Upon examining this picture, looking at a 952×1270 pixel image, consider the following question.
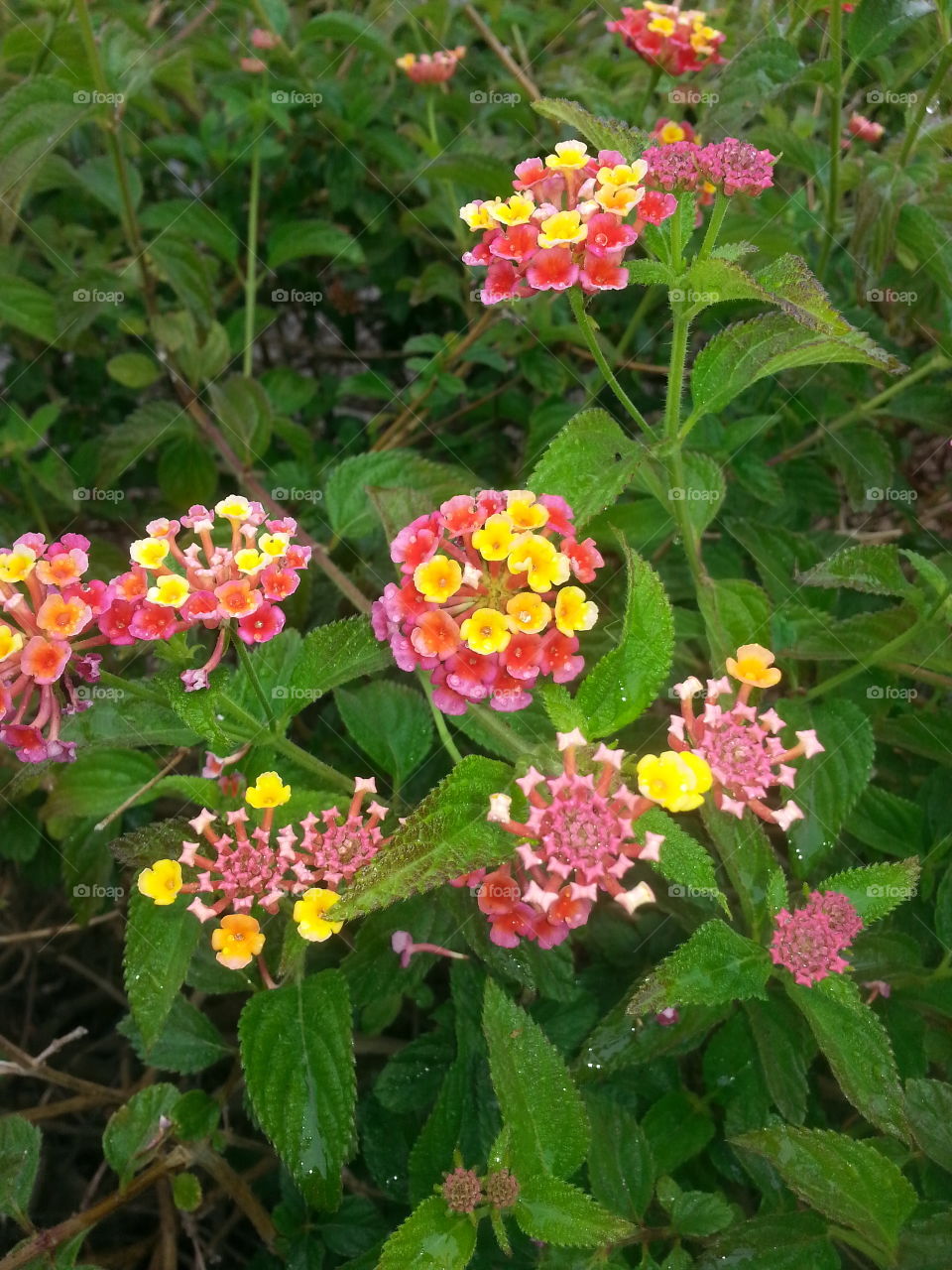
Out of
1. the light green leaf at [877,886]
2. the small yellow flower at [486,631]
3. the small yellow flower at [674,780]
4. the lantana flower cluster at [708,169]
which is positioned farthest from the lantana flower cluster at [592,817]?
the lantana flower cluster at [708,169]

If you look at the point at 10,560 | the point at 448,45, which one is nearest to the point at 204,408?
the point at 10,560

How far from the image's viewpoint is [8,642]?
107 cm

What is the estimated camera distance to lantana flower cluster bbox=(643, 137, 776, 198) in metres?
1.19

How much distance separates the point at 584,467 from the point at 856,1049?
29.2 inches

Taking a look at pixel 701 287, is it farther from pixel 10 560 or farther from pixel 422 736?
pixel 10 560

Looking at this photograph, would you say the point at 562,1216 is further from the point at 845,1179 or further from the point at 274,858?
the point at 274,858

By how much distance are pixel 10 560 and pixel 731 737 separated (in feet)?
2.72

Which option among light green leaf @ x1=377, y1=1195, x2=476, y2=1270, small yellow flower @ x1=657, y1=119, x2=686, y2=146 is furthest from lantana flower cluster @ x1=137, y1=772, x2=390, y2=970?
small yellow flower @ x1=657, y1=119, x2=686, y2=146

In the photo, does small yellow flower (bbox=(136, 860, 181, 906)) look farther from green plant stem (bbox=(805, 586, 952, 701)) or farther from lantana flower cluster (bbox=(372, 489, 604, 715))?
green plant stem (bbox=(805, 586, 952, 701))

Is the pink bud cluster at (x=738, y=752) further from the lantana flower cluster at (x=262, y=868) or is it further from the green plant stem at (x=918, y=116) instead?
the green plant stem at (x=918, y=116)

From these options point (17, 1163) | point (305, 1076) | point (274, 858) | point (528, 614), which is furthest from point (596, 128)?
point (17, 1163)

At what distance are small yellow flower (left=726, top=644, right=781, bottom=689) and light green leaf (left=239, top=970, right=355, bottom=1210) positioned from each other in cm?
61

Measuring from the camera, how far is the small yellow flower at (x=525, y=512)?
107cm

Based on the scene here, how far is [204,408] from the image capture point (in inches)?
79.2
